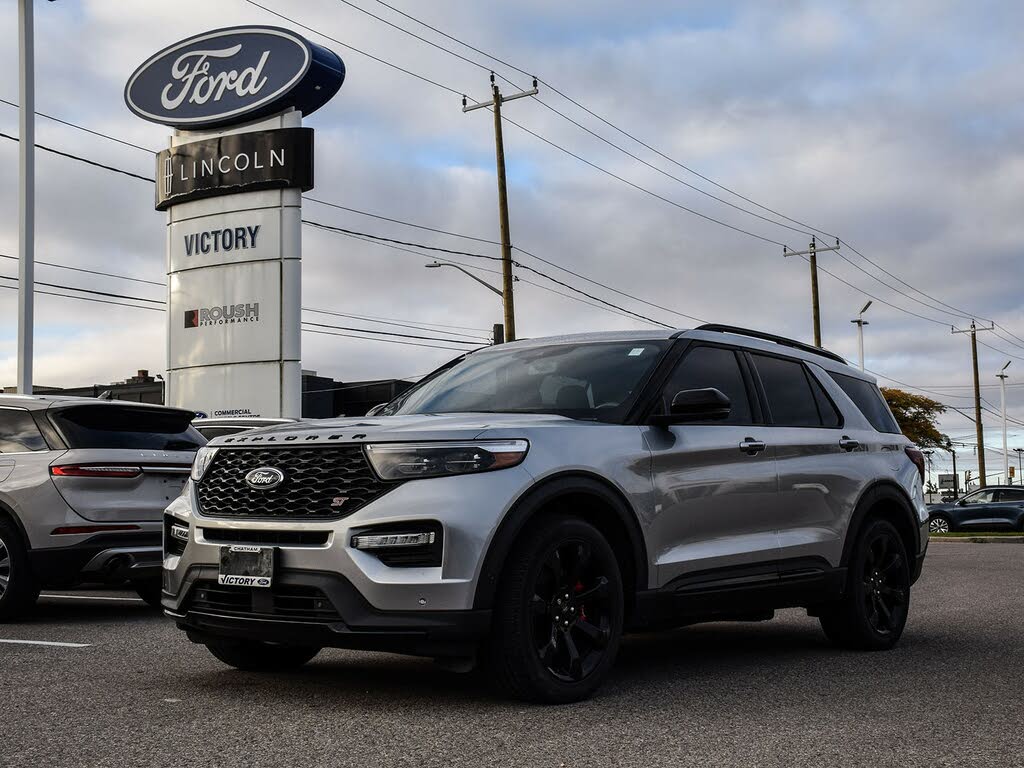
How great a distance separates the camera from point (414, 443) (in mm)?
5367

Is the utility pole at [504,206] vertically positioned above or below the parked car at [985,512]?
above

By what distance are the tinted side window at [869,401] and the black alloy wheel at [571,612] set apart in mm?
3256

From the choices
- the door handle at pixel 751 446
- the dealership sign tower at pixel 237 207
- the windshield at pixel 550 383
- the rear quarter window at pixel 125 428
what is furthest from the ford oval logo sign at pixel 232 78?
the door handle at pixel 751 446

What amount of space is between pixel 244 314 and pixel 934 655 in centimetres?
1807

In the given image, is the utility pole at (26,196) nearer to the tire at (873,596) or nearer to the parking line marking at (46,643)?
the parking line marking at (46,643)

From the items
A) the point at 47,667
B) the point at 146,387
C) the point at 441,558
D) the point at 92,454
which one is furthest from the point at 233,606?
the point at 146,387

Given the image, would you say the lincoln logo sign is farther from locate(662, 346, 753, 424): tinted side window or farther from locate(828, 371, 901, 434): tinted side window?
locate(662, 346, 753, 424): tinted side window

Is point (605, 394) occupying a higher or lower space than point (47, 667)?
higher

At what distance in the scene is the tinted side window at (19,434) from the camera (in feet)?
30.8

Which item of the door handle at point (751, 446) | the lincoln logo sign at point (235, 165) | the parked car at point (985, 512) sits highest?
the lincoln logo sign at point (235, 165)

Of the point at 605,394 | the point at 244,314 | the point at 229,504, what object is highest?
the point at 244,314

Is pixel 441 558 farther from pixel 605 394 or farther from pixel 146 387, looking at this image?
pixel 146 387

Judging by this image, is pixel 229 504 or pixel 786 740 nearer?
pixel 786 740

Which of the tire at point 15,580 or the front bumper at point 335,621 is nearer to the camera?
the front bumper at point 335,621
